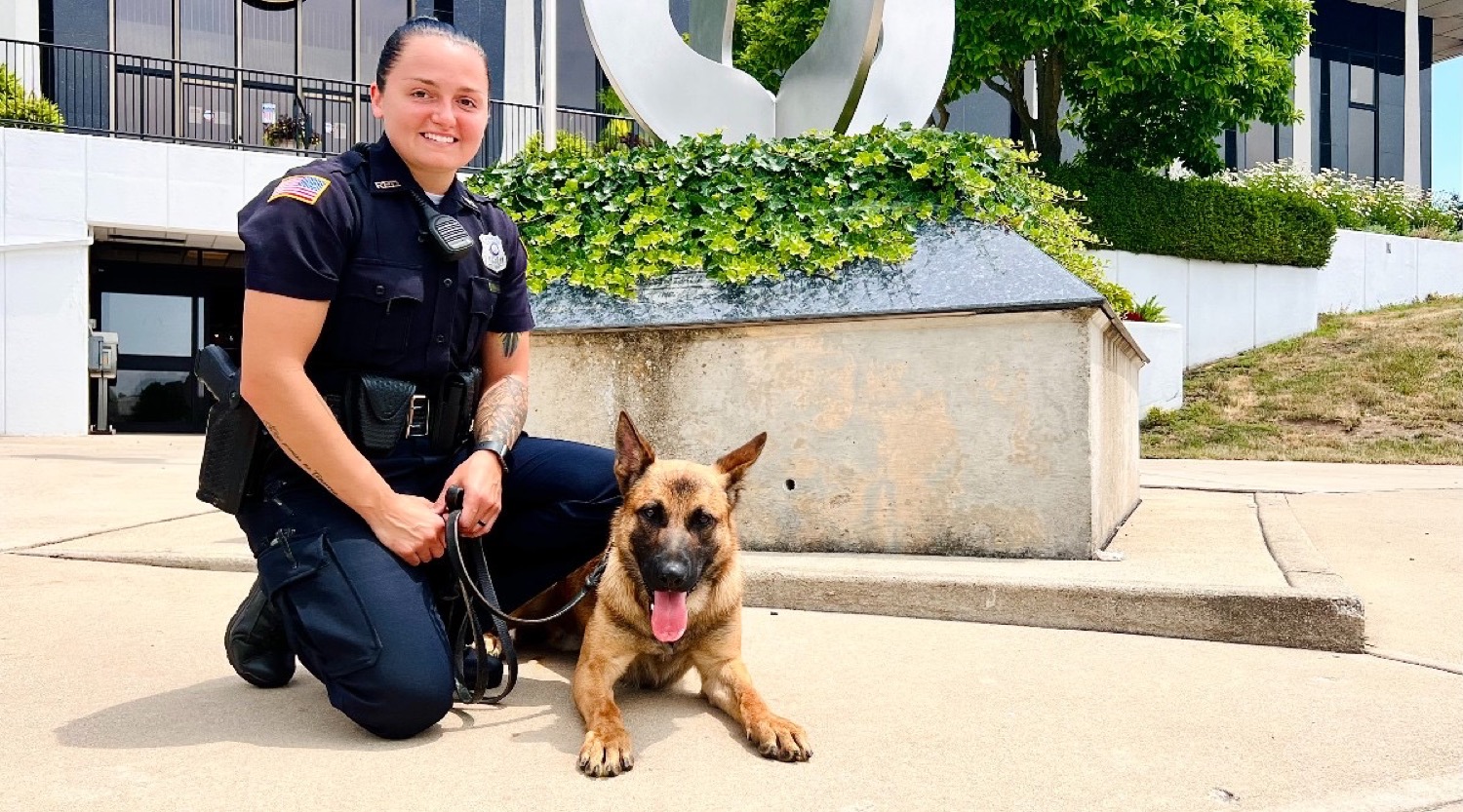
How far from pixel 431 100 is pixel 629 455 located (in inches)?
40.9

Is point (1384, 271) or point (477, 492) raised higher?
point (1384, 271)

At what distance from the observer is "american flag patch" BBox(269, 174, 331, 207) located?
2.43 m

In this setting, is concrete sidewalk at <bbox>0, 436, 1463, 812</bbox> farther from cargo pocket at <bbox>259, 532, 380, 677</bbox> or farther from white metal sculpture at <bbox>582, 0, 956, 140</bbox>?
white metal sculpture at <bbox>582, 0, 956, 140</bbox>

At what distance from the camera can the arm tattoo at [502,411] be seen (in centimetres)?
283

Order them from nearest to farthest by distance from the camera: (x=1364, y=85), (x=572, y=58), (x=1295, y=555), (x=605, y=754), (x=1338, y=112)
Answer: (x=605, y=754) → (x=1295, y=555) → (x=572, y=58) → (x=1338, y=112) → (x=1364, y=85)

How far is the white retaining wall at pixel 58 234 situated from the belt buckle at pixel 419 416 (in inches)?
492

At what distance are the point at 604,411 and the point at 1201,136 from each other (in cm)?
1488

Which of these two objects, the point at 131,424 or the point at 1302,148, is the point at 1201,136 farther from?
the point at 131,424

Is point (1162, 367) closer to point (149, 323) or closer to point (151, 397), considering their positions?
point (151, 397)

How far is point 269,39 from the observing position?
16203 millimetres

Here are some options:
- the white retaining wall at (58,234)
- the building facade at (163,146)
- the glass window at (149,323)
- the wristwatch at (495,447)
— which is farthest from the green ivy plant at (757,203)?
the glass window at (149,323)

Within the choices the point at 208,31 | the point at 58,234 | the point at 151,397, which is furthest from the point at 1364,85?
the point at 58,234

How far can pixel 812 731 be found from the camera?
2.56 metres

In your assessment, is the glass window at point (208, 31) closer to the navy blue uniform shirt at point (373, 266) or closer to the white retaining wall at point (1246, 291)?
the white retaining wall at point (1246, 291)
